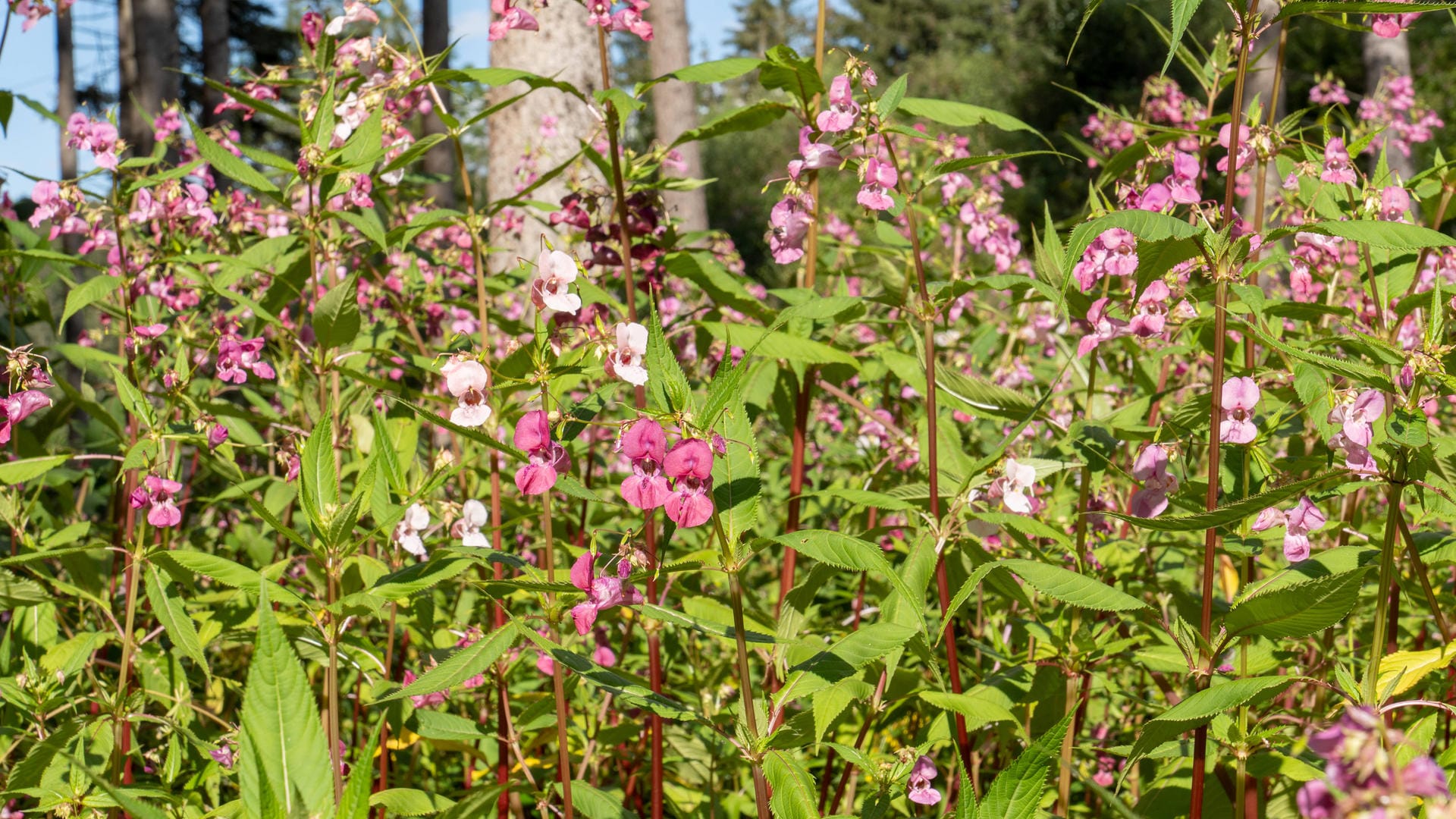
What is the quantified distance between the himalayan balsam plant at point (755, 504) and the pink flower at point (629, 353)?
0.01 m

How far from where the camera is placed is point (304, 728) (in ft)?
3.59

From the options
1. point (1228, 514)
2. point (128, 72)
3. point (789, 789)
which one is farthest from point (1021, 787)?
point (128, 72)

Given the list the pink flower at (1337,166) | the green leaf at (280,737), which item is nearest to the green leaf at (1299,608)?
the pink flower at (1337,166)

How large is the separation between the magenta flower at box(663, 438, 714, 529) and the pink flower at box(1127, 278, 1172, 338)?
0.97m

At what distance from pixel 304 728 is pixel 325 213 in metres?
1.48

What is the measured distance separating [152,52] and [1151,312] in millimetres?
9928

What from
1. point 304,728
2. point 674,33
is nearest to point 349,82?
point 304,728

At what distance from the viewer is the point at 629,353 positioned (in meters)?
1.52

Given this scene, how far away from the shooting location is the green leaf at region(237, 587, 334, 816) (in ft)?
3.46

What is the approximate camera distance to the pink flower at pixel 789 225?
7.16 feet

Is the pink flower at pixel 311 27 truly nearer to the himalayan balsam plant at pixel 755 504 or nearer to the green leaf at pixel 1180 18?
the himalayan balsam plant at pixel 755 504

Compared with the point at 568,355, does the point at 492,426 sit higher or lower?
lower

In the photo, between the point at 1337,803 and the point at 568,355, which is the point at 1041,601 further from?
the point at 1337,803

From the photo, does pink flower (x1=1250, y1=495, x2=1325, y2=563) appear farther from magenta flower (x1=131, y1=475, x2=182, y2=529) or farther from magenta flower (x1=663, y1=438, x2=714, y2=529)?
magenta flower (x1=131, y1=475, x2=182, y2=529)
